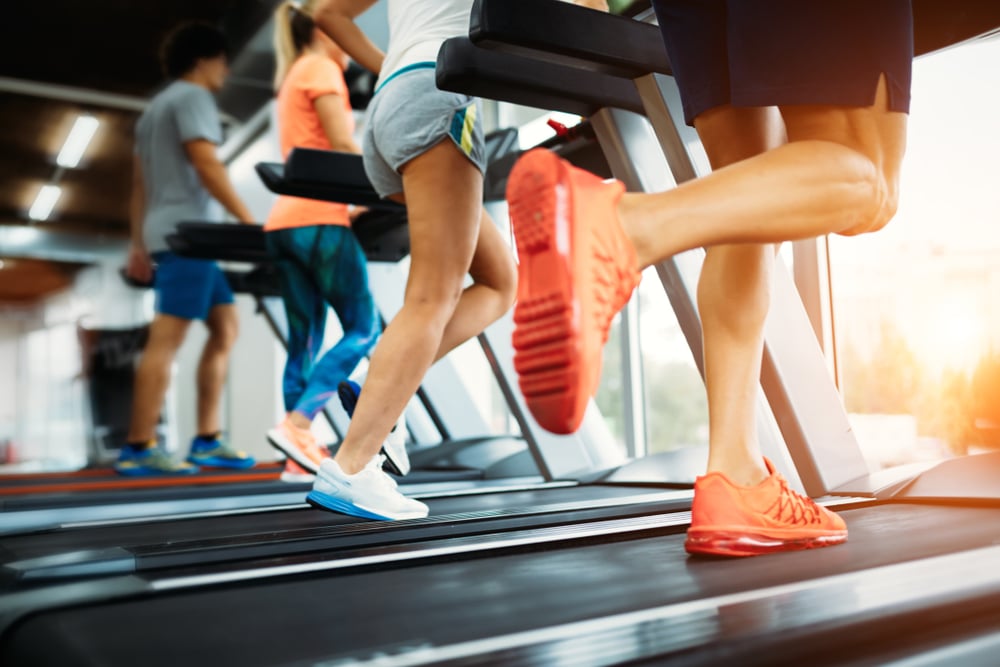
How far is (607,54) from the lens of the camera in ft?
4.89

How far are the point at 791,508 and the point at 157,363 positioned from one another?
2.65 meters

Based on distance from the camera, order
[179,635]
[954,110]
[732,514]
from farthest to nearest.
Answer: [954,110] → [732,514] → [179,635]

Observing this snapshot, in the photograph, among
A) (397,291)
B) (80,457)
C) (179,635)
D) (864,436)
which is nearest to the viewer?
(179,635)

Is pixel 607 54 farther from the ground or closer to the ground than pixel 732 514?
farther from the ground

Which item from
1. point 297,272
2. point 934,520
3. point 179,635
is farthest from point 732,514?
point 297,272

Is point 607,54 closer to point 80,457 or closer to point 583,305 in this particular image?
point 583,305

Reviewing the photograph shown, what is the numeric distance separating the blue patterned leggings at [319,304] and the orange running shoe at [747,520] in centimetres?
135

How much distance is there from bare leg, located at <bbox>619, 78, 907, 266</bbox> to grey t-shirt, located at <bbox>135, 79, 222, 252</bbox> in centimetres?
267

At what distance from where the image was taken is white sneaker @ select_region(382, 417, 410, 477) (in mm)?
1648

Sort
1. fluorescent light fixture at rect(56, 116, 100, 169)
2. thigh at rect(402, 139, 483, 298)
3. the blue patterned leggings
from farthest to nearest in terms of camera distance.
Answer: fluorescent light fixture at rect(56, 116, 100, 169) → the blue patterned leggings → thigh at rect(402, 139, 483, 298)

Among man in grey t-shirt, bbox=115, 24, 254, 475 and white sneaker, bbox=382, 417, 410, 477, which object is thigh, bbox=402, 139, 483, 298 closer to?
white sneaker, bbox=382, 417, 410, 477

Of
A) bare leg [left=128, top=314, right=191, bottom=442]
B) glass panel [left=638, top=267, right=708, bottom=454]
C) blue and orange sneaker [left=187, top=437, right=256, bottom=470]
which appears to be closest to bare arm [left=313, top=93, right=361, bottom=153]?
bare leg [left=128, top=314, right=191, bottom=442]

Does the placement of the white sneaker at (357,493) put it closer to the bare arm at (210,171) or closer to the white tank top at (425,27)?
the white tank top at (425,27)

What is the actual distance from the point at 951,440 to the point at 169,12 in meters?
4.95
